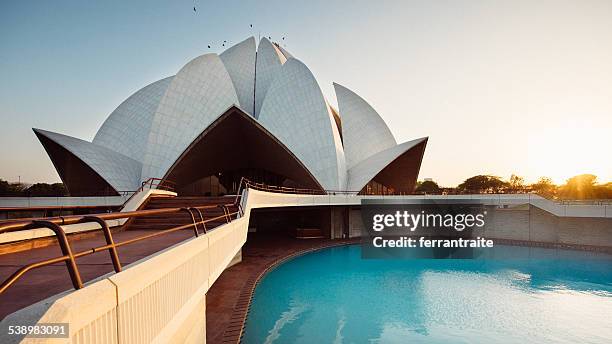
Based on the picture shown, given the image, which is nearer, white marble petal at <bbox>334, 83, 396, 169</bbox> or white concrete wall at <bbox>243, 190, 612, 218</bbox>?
white concrete wall at <bbox>243, 190, 612, 218</bbox>

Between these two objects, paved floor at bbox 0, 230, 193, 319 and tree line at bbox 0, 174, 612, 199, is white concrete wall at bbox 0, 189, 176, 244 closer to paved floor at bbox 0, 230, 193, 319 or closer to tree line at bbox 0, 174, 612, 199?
paved floor at bbox 0, 230, 193, 319

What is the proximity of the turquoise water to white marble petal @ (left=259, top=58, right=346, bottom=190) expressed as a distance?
1192 centimetres

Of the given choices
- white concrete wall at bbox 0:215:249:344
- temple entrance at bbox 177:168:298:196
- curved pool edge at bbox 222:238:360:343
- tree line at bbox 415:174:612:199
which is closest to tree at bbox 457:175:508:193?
tree line at bbox 415:174:612:199

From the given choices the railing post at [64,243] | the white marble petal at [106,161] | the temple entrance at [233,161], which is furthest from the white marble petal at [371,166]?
the railing post at [64,243]

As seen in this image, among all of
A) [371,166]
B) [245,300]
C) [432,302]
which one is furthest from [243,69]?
[432,302]

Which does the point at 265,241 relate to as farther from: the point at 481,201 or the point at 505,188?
the point at 505,188

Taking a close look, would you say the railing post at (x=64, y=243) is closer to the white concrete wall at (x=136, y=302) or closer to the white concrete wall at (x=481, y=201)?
the white concrete wall at (x=136, y=302)

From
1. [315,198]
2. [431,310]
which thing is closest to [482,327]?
[431,310]

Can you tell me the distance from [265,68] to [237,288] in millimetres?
27449

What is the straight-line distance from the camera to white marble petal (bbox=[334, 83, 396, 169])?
32.5 metres

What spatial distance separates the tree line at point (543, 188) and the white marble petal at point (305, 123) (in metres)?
8.40

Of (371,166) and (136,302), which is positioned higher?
(371,166)

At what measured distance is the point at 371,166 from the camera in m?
30.6

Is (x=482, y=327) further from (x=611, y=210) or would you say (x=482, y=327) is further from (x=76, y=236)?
(x=611, y=210)
